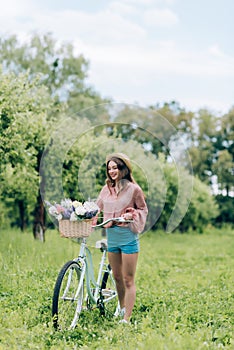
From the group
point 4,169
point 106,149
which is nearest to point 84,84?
point 106,149

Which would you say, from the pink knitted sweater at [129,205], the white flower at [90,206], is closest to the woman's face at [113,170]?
the pink knitted sweater at [129,205]

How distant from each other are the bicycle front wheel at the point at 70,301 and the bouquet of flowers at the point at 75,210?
46 cm

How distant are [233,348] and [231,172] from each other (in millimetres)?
32560

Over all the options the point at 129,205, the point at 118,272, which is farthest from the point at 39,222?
the point at 129,205

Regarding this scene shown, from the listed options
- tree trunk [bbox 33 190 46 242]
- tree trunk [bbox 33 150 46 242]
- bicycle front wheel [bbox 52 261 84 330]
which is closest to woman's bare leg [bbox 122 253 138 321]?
bicycle front wheel [bbox 52 261 84 330]

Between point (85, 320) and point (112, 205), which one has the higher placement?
point (112, 205)

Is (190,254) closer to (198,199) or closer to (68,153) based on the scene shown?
(68,153)

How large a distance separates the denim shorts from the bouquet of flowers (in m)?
0.39

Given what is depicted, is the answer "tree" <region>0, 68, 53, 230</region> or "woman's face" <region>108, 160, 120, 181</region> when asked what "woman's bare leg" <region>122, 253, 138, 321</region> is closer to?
"woman's face" <region>108, 160, 120, 181</region>

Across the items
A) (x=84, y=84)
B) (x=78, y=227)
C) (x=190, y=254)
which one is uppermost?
(x=84, y=84)

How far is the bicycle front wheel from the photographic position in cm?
565

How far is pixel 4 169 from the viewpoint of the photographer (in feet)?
37.8

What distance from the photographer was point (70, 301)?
19.9 feet

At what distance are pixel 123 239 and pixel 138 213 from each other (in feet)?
1.08
